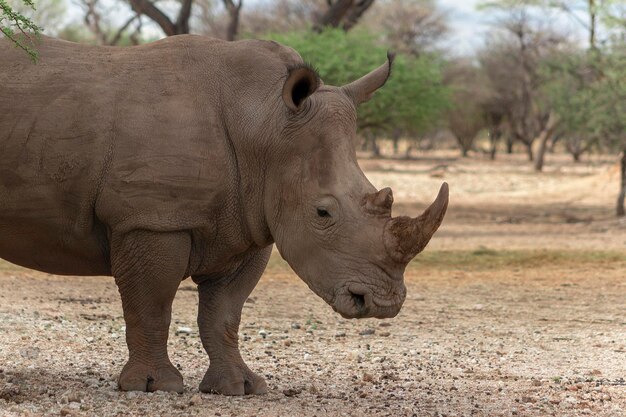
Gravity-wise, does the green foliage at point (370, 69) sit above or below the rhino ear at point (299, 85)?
above

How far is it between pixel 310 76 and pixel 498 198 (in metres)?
23.5

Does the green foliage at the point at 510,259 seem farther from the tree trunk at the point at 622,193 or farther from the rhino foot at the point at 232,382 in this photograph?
the rhino foot at the point at 232,382

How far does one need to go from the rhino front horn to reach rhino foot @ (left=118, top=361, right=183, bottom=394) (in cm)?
154

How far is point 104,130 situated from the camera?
5.82m

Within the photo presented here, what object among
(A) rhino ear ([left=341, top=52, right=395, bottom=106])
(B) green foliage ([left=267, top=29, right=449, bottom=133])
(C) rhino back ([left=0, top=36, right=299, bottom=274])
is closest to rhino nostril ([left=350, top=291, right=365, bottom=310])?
(C) rhino back ([left=0, top=36, right=299, bottom=274])

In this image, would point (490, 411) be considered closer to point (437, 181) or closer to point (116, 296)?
point (116, 296)

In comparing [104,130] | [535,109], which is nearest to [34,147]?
[104,130]

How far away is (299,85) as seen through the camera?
5953 mm

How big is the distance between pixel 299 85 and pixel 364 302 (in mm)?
1252

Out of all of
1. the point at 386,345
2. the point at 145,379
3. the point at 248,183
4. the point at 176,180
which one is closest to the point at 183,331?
the point at 386,345

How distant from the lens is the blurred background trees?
24.4 meters

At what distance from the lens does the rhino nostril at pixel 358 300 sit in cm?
564

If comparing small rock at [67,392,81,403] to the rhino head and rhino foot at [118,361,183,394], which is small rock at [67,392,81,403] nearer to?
rhino foot at [118,361,183,394]

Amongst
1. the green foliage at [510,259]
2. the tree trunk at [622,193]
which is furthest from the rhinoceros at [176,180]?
the tree trunk at [622,193]
